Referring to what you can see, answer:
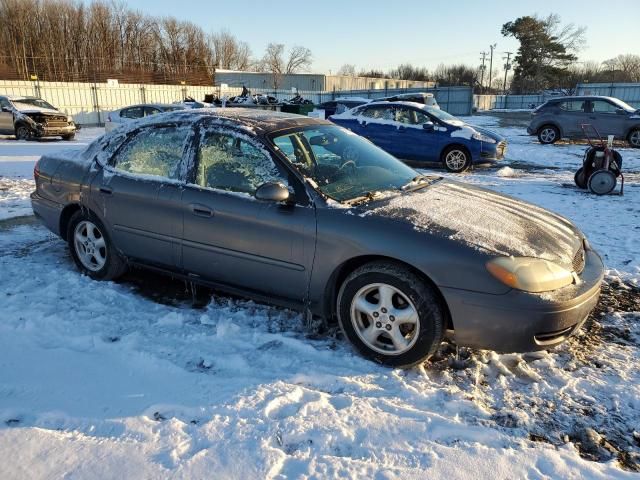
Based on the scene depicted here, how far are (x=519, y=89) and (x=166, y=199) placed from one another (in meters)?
64.3

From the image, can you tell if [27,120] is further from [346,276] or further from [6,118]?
[346,276]

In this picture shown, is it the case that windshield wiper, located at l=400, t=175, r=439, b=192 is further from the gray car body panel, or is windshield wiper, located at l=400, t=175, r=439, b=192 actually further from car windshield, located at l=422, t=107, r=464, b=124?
the gray car body panel

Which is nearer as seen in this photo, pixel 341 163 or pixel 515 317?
pixel 515 317

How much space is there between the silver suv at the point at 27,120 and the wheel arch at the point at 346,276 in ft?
55.5

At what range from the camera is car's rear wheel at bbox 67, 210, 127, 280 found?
4.29 m

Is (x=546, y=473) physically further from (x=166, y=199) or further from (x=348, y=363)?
(x=166, y=199)

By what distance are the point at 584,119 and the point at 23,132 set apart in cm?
1899

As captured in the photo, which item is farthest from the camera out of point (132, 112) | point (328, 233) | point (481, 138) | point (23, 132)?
point (132, 112)

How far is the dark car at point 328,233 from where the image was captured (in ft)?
9.35

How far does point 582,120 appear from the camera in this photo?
16.5 m

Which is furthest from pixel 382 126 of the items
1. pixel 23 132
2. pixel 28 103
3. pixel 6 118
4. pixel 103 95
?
pixel 103 95

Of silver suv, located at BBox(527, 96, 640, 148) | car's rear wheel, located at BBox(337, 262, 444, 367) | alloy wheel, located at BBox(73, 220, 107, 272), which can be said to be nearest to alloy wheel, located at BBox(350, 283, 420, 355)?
car's rear wheel, located at BBox(337, 262, 444, 367)

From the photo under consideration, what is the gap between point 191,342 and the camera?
11.0 ft

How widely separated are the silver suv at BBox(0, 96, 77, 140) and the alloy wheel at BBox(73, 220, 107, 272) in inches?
577
